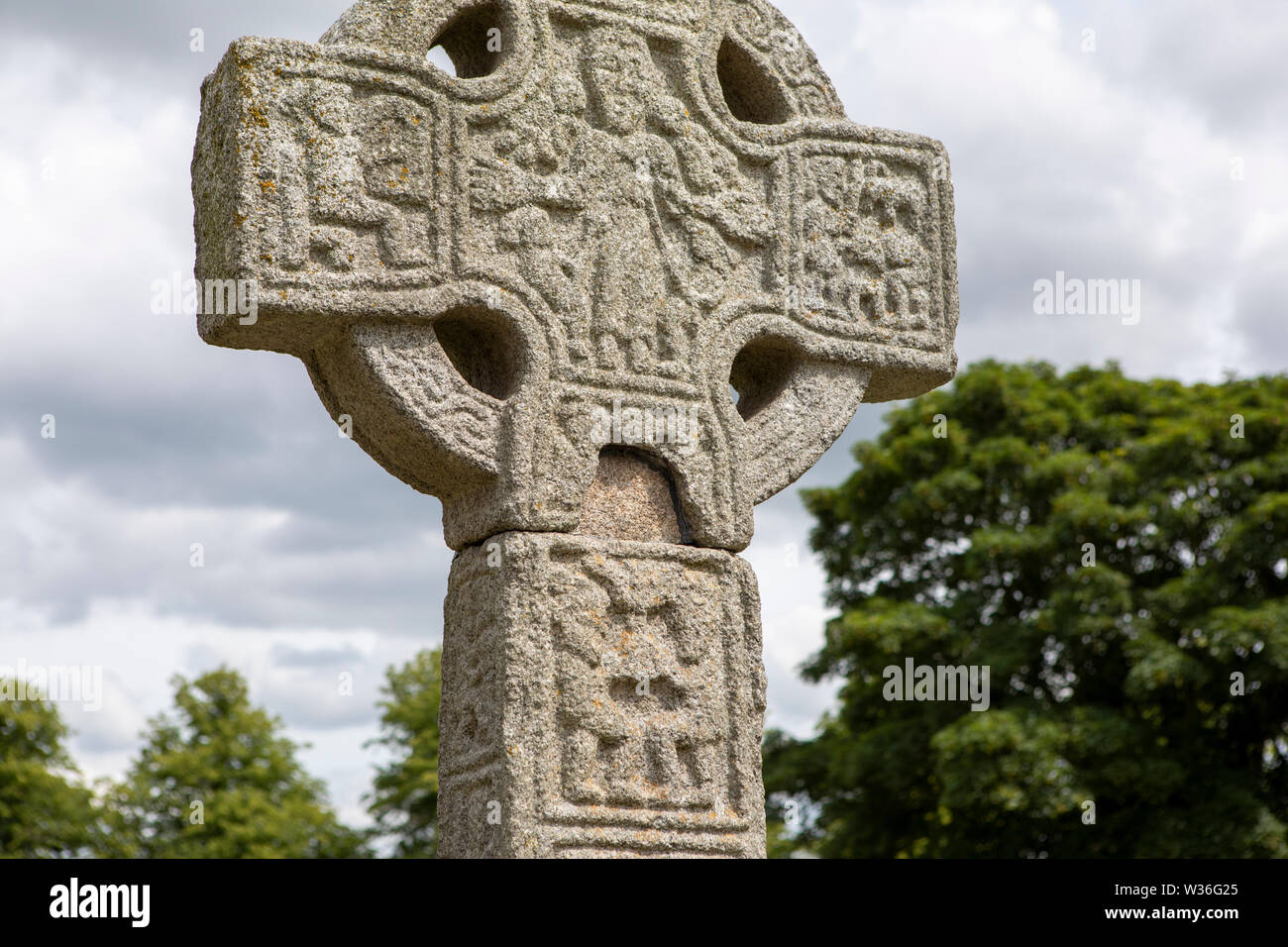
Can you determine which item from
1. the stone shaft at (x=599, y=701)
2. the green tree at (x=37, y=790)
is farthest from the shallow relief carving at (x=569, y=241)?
the green tree at (x=37, y=790)

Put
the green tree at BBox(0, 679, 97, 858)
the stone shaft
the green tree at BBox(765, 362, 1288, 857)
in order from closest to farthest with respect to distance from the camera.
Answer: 1. the stone shaft
2. the green tree at BBox(765, 362, 1288, 857)
3. the green tree at BBox(0, 679, 97, 858)

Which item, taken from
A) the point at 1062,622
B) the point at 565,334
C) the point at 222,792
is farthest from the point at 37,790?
the point at 565,334

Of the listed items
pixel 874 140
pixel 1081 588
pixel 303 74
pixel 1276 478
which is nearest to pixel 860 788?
pixel 1081 588

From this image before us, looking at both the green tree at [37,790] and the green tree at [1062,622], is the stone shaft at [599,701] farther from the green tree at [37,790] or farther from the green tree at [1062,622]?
the green tree at [37,790]

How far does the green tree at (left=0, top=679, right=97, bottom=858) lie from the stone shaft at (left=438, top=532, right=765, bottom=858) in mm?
22963

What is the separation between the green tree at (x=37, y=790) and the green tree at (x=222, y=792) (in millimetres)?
726

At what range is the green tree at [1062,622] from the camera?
15.8 metres

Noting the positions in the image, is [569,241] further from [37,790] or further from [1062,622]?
[37,790]

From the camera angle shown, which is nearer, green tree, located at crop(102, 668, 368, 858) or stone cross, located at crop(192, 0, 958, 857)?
stone cross, located at crop(192, 0, 958, 857)

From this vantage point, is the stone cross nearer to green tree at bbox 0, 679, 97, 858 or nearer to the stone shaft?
the stone shaft

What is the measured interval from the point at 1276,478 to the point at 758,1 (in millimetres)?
13016

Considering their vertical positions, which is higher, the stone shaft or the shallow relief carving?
the shallow relief carving

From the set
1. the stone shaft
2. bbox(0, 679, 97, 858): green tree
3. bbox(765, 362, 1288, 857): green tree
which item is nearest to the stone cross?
the stone shaft

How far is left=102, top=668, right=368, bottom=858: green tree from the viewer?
27.4 meters
